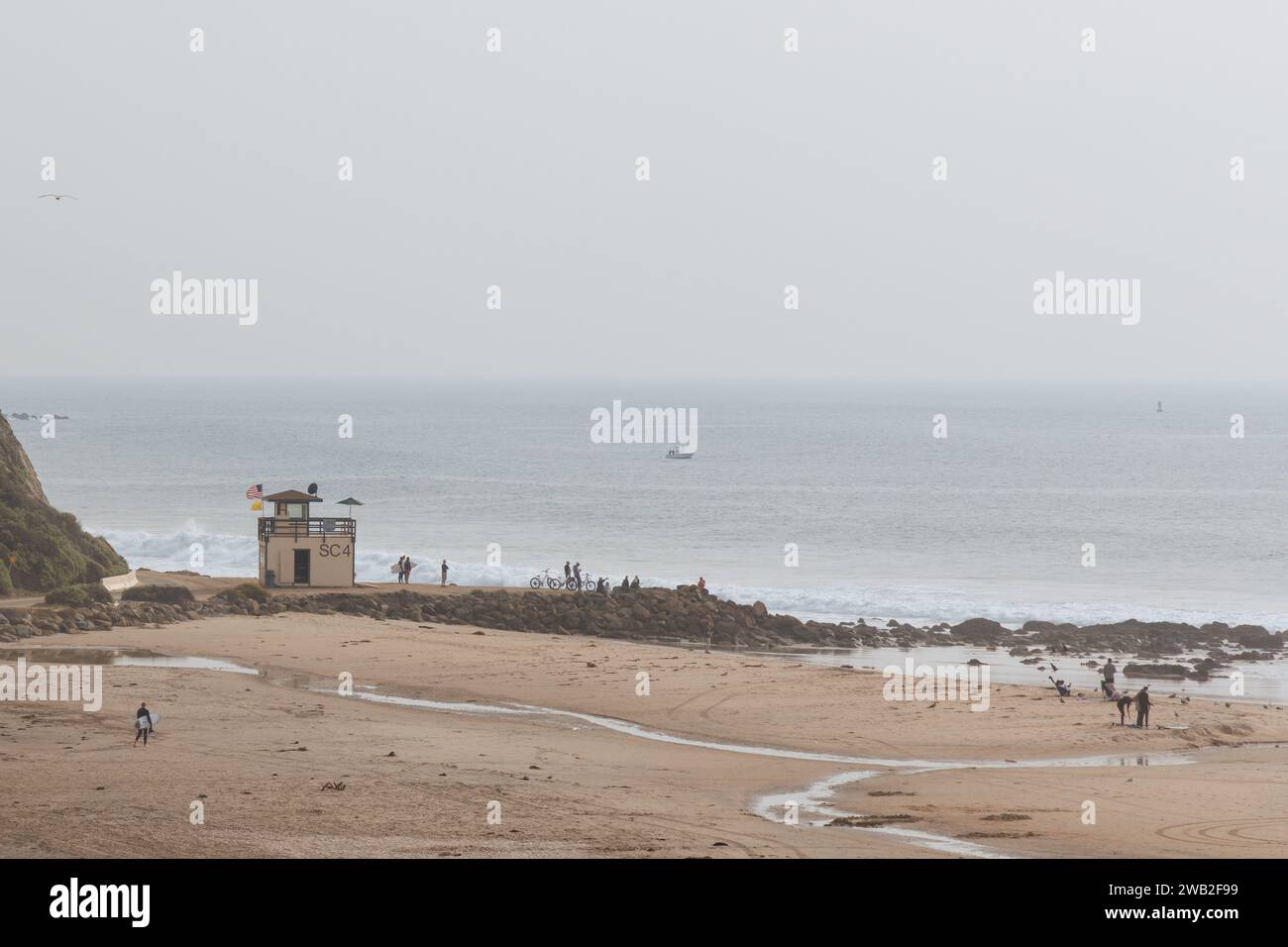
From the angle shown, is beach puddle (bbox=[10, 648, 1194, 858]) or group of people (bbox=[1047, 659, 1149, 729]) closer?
beach puddle (bbox=[10, 648, 1194, 858])

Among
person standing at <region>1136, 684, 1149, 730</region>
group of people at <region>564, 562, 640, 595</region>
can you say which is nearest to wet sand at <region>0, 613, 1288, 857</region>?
person standing at <region>1136, 684, 1149, 730</region>

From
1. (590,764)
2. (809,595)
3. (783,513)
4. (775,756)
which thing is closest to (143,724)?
(590,764)

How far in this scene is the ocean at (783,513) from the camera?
5678cm

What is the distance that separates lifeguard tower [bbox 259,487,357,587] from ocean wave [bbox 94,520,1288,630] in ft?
33.8

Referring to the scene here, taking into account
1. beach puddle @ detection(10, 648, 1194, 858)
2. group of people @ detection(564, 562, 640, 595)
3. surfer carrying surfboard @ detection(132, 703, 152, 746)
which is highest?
group of people @ detection(564, 562, 640, 595)

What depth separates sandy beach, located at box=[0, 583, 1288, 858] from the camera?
16.4 meters

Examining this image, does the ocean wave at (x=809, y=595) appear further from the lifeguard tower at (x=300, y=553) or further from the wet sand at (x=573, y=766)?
the wet sand at (x=573, y=766)

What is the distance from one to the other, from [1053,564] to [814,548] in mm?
11901

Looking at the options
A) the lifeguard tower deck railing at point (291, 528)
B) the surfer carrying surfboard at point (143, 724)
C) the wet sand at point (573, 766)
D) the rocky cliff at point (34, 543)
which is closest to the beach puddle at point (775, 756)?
the wet sand at point (573, 766)

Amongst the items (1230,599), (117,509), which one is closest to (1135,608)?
(1230,599)

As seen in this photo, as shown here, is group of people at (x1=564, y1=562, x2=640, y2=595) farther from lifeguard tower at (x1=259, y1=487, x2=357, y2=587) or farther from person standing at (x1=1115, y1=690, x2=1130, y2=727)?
person standing at (x1=1115, y1=690, x2=1130, y2=727)

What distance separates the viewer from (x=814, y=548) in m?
70.3
